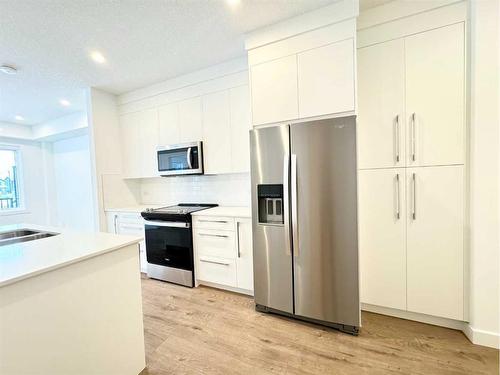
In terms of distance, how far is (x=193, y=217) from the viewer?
9.02 feet

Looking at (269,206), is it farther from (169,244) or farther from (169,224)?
(169,244)

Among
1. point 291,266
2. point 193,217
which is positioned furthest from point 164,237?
point 291,266

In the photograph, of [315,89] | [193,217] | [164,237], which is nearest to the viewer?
[315,89]

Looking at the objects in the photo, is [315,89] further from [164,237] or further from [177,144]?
[164,237]

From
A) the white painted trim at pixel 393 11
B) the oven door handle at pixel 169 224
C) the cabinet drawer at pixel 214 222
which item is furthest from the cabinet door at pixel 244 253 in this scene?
the white painted trim at pixel 393 11

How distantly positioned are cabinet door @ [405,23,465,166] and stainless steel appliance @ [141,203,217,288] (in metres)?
2.42

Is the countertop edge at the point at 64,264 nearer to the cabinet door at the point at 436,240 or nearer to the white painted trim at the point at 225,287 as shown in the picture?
the white painted trim at the point at 225,287

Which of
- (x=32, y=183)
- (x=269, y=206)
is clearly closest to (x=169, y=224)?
(x=269, y=206)

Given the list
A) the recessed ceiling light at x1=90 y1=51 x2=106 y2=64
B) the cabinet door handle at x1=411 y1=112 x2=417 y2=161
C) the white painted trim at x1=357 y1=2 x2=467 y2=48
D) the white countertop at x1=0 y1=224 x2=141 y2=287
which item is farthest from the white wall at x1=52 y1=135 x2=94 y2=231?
the cabinet door handle at x1=411 y1=112 x2=417 y2=161

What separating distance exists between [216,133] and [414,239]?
95.0 inches

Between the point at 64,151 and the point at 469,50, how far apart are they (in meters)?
7.08

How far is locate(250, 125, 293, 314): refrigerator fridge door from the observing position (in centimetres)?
201

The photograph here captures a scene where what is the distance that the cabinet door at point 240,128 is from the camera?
278 cm

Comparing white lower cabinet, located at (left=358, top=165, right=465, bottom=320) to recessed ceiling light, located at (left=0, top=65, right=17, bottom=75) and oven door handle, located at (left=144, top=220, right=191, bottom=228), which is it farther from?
recessed ceiling light, located at (left=0, top=65, right=17, bottom=75)
